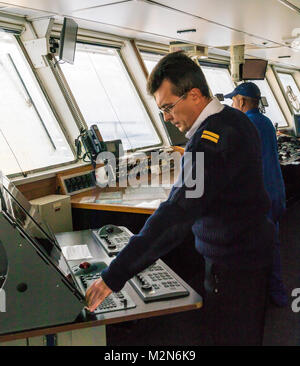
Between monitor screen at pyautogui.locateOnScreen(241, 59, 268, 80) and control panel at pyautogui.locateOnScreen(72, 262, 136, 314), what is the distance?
13.6 feet

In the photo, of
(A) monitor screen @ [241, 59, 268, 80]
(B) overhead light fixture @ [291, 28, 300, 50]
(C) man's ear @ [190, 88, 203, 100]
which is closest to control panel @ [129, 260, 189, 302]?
(C) man's ear @ [190, 88, 203, 100]

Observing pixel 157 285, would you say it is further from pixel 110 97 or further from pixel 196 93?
pixel 110 97

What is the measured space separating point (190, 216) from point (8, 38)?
2.94 m

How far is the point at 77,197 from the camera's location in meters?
3.17

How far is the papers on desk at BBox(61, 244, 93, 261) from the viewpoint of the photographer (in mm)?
1993

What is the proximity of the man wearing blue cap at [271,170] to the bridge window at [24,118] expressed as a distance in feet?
5.57

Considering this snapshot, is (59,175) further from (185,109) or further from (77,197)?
(185,109)

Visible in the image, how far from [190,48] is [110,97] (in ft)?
3.80

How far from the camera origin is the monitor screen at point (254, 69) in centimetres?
525

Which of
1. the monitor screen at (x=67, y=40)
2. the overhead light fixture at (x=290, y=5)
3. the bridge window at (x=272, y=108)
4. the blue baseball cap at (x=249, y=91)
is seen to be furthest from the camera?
the bridge window at (x=272, y=108)

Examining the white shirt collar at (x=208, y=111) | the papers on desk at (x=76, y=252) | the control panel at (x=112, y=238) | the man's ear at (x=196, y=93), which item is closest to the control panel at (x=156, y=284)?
the control panel at (x=112, y=238)

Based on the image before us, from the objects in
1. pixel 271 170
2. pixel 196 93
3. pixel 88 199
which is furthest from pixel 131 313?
pixel 271 170

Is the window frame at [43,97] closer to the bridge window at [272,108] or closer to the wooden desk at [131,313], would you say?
the wooden desk at [131,313]

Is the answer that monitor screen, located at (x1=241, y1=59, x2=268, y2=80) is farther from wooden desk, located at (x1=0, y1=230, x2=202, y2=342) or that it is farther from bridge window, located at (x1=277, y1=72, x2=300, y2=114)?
wooden desk, located at (x1=0, y1=230, x2=202, y2=342)
